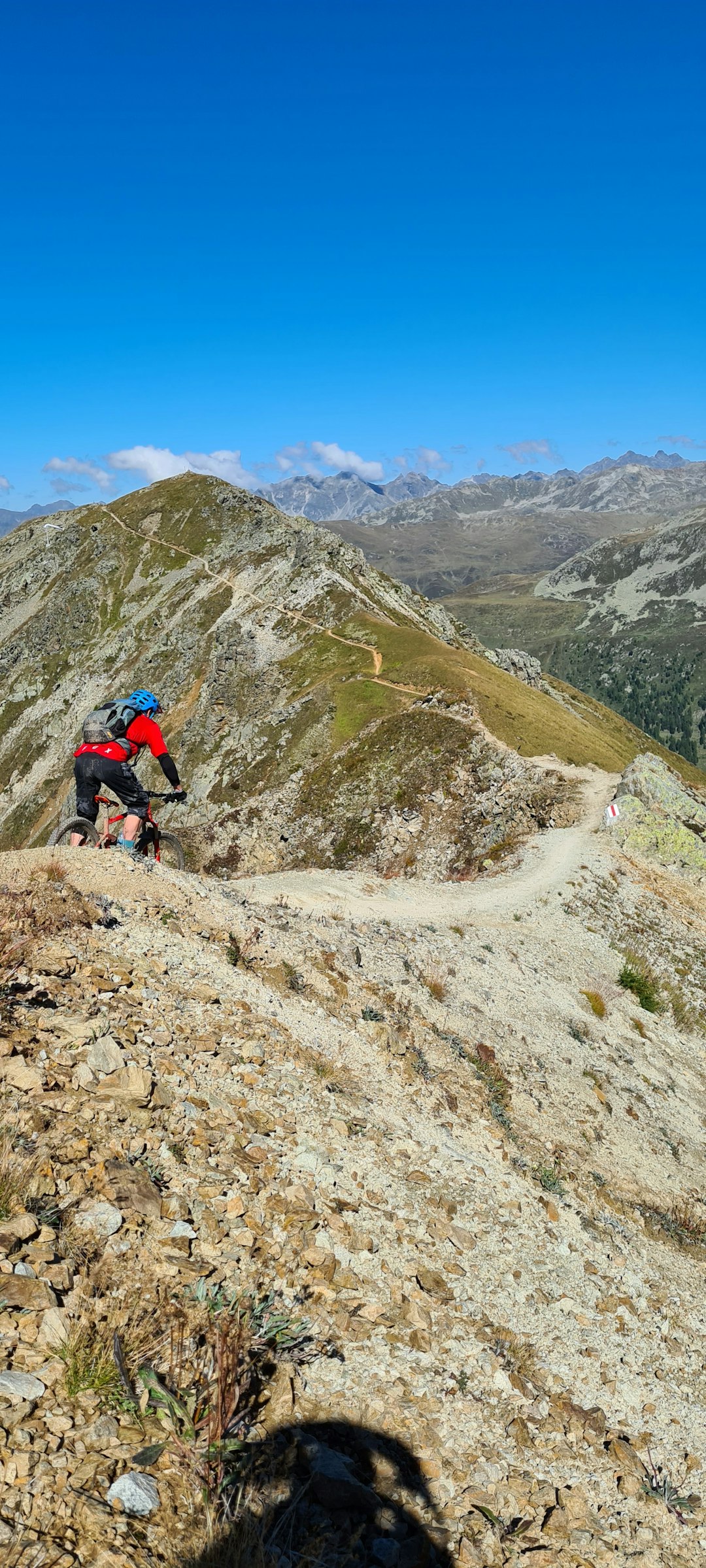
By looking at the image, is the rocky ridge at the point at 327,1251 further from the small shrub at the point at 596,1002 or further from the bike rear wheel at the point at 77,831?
the small shrub at the point at 596,1002

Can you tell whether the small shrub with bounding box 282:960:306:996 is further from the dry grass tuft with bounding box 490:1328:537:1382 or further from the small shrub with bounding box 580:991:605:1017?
the small shrub with bounding box 580:991:605:1017

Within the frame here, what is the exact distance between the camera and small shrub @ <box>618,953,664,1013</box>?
92.1ft

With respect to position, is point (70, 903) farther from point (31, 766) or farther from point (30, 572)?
point (30, 572)

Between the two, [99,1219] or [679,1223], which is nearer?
[99,1219]

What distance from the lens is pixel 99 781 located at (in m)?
17.6

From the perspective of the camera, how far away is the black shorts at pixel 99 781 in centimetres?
1755

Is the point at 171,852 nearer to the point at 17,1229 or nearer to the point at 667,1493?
the point at 17,1229

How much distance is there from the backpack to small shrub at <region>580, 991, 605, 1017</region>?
17.5 m

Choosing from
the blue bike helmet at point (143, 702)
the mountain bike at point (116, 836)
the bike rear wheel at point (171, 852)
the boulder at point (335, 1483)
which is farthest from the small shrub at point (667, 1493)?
the blue bike helmet at point (143, 702)

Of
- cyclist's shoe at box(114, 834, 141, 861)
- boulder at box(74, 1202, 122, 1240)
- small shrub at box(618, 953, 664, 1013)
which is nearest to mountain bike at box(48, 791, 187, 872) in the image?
cyclist's shoe at box(114, 834, 141, 861)

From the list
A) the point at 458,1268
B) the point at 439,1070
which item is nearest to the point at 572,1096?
the point at 439,1070

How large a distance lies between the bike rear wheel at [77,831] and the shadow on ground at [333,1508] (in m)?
13.9

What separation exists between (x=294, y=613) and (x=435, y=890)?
73.6 meters

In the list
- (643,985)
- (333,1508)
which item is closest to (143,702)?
(333,1508)
